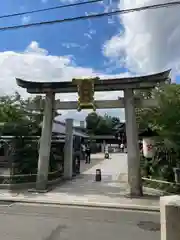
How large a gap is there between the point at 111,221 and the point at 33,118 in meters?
12.1

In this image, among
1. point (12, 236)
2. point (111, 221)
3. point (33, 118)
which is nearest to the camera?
point (12, 236)

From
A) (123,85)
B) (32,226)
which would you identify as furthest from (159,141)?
(32,226)

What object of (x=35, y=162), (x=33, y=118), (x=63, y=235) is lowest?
(x=63, y=235)

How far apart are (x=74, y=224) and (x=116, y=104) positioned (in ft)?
21.6

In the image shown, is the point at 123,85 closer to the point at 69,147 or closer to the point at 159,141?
the point at 159,141

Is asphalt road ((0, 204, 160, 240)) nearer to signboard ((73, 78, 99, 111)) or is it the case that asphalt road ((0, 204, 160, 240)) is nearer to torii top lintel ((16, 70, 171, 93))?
signboard ((73, 78, 99, 111))

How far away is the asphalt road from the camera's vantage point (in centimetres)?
679

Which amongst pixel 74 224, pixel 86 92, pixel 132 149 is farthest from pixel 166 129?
pixel 74 224

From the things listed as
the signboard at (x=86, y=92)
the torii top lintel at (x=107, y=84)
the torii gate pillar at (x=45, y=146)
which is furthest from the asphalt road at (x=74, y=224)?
the torii top lintel at (x=107, y=84)

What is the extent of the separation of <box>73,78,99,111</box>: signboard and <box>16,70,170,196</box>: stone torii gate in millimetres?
202

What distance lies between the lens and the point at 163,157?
13969 millimetres

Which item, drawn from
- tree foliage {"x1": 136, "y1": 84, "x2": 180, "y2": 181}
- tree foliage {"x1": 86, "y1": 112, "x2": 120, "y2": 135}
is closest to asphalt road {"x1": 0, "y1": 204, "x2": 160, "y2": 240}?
tree foliage {"x1": 136, "y1": 84, "x2": 180, "y2": 181}

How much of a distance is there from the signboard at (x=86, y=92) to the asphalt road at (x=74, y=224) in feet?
16.5

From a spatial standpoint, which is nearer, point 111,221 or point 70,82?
point 111,221
